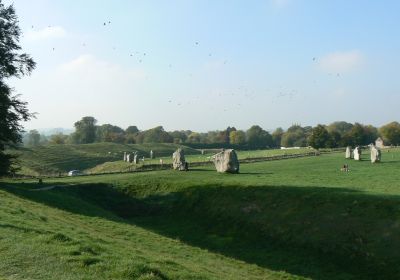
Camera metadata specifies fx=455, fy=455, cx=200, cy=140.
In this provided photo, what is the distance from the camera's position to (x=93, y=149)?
429 feet

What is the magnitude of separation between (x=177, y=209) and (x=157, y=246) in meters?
15.3

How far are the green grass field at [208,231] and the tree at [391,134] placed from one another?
12046 cm

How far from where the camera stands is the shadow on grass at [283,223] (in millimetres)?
24688

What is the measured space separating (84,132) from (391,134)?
113416 millimetres

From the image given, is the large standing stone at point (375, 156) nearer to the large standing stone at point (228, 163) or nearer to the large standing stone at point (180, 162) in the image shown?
the large standing stone at point (228, 163)

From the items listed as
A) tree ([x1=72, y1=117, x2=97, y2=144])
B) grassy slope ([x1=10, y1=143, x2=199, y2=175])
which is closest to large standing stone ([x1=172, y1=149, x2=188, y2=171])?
grassy slope ([x1=10, y1=143, x2=199, y2=175])

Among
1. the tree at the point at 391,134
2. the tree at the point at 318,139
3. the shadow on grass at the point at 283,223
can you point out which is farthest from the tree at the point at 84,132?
the shadow on grass at the point at 283,223

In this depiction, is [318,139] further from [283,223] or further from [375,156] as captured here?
[283,223]

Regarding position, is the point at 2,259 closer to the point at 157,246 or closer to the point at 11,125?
the point at 157,246

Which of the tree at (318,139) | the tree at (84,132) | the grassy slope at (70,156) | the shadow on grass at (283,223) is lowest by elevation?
the shadow on grass at (283,223)

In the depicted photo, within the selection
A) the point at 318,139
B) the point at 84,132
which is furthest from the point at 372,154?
the point at 84,132

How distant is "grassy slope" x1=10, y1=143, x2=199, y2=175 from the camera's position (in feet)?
322

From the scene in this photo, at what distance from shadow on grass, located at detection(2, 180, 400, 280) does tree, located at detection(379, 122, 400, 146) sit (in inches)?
5217

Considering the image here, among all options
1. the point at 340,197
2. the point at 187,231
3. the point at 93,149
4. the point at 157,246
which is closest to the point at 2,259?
the point at 157,246
